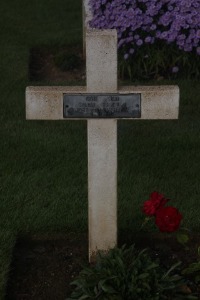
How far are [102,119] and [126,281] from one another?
2.52ft

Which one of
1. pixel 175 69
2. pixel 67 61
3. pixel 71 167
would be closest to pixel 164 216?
pixel 71 167

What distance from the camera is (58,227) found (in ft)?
14.9

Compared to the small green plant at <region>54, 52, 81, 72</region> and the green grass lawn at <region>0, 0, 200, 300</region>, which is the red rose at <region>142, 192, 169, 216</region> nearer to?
the green grass lawn at <region>0, 0, 200, 300</region>

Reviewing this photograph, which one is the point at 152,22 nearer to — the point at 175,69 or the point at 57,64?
the point at 175,69

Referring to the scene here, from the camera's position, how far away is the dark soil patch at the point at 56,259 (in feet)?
12.9

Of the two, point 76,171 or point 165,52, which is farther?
point 165,52

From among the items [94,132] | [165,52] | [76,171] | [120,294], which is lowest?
[120,294]

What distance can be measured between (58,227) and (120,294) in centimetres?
97

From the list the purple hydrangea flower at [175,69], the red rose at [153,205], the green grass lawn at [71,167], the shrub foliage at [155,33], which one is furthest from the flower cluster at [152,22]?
the red rose at [153,205]

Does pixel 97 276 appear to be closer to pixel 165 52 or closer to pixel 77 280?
pixel 77 280

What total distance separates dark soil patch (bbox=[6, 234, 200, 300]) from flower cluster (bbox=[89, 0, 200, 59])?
3.12 m

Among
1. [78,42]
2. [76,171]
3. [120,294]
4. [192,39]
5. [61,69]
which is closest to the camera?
[120,294]

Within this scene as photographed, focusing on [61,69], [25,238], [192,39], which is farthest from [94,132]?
[61,69]

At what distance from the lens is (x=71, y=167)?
5426 mm
